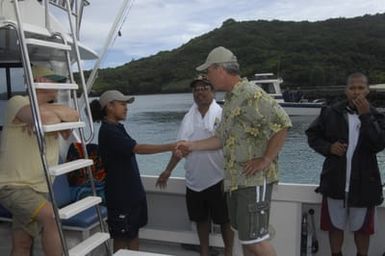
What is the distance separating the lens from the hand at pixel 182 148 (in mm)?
3111

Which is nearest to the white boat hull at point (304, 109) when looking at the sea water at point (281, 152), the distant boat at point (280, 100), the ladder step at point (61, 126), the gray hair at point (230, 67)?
the distant boat at point (280, 100)

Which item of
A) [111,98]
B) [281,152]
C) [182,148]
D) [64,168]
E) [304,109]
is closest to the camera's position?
[64,168]

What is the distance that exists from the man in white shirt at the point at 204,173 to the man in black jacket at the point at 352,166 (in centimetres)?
75

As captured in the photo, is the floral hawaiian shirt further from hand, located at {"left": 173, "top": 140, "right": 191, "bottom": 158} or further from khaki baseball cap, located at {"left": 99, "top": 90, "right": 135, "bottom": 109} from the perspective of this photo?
khaki baseball cap, located at {"left": 99, "top": 90, "right": 135, "bottom": 109}

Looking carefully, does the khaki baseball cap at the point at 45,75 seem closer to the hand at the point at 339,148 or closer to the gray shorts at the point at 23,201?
the gray shorts at the point at 23,201

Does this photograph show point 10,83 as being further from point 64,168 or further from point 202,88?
point 64,168

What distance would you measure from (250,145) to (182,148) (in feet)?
2.62

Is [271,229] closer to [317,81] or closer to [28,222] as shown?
[28,222]

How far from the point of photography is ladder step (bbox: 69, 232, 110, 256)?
2283 mm

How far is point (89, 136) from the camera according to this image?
288cm

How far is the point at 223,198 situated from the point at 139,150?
83 centimetres

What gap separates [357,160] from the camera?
2.99 metres

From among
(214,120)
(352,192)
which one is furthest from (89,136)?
(352,192)

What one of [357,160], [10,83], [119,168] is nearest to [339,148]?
[357,160]
